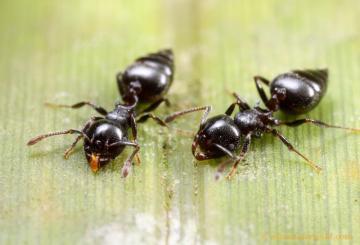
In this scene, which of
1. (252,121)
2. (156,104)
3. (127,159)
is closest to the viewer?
(127,159)

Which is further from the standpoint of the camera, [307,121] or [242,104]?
[242,104]

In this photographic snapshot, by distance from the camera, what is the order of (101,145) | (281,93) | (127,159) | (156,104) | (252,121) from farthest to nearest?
(156,104)
(281,93)
(252,121)
(127,159)
(101,145)

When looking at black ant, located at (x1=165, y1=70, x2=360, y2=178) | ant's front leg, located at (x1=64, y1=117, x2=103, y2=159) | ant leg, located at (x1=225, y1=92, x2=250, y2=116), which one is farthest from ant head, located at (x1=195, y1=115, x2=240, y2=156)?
ant's front leg, located at (x1=64, y1=117, x2=103, y2=159)

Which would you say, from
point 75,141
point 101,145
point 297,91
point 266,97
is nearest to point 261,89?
point 266,97

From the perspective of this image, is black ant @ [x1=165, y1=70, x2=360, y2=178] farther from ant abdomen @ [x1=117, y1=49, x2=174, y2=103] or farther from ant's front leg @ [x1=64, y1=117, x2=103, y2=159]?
ant's front leg @ [x1=64, y1=117, x2=103, y2=159]

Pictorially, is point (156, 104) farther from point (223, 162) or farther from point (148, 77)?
point (223, 162)

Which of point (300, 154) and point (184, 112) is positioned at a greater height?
point (184, 112)

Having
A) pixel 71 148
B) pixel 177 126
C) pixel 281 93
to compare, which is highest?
pixel 281 93
